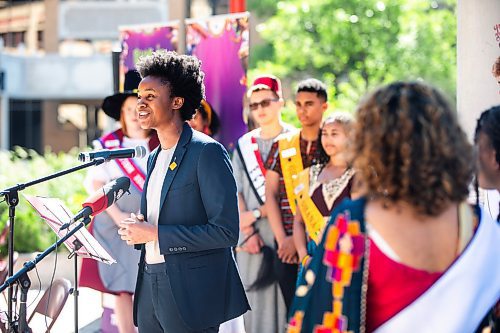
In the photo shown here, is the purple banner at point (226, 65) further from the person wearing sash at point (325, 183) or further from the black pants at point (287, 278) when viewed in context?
the person wearing sash at point (325, 183)

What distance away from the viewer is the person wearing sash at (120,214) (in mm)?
6172

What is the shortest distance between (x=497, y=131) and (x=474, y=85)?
7.08ft

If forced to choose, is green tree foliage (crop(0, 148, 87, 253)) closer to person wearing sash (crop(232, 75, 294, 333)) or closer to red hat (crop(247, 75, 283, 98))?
person wearing sash (crop(232, 75, 294, 333))

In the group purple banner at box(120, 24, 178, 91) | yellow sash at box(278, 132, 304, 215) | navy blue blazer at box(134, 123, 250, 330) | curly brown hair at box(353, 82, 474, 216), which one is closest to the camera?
curly brown hair at box(353, 82, 474, 216)

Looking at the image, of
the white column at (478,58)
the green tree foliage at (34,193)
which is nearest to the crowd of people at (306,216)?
the white column at (478,58)

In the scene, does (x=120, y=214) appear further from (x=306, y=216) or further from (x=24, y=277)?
(x=24, y=277)

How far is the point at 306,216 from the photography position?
5.47 metres

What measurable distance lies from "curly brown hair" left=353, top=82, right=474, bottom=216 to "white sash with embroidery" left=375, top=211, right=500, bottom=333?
0.19 meters

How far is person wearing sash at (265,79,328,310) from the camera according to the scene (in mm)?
6016

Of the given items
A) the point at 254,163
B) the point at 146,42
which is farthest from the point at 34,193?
the point at 254,163

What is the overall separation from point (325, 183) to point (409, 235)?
8.79 feet

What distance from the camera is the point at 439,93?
8.90ft

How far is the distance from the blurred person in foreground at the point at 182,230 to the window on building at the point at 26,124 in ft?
111

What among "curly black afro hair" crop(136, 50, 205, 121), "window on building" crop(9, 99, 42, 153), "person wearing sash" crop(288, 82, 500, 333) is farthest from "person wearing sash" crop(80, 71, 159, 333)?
"window on building" crop(9, 99, 42, 153)
